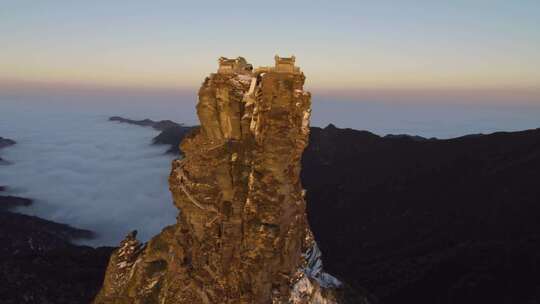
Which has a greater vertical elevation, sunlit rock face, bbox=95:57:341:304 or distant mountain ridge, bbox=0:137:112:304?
sunlit rock face, bbox=95:57:341:304

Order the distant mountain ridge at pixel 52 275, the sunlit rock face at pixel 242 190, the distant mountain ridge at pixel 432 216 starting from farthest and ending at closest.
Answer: the distant mountain ridge at pixel 432 216 < the distant mountain ridge at pixel 52 275 < the sunlit rock face at pixel 242 190

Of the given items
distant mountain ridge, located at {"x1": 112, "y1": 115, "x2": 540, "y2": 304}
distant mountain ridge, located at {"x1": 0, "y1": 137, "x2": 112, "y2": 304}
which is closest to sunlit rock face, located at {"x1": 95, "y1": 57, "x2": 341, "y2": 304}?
distant mountain ridge, located at {"x1": 0, "y1": 137, "x2": 112, "y2": 304}

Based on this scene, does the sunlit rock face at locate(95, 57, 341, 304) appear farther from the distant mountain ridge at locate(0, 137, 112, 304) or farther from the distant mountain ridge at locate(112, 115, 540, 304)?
the distant mountain ridge at locate(112, 115, 540, 304)

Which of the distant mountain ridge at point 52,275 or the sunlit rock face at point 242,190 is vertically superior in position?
the sunlit rock face at point 242,190

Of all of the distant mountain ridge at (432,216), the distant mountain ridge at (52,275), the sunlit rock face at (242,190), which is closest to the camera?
the sunlit rock face at (242,190)

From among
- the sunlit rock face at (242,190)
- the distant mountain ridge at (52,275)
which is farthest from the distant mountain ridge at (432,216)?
the sunlit rock face at (242,190)

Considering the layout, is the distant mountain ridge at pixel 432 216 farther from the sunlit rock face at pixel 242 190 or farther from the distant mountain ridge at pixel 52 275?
the sunlit rock face at pixel 242 190

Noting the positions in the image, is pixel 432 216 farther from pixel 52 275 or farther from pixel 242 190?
pixel 242 190

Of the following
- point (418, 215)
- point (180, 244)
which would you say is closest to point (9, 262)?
point (180, 244)

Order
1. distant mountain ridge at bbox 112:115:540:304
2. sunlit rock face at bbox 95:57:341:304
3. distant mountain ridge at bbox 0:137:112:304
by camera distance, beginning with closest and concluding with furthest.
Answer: sunlit rock face at bbox 95:57:341:304, distant mountain ridge at bbox 0:137:112:304, distant mountain ridge at bbox 112:115:540:304

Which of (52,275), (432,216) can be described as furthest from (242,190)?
(432,216)
